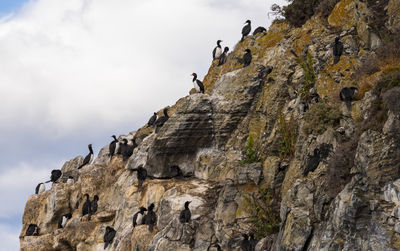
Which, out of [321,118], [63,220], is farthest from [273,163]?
[63,220]

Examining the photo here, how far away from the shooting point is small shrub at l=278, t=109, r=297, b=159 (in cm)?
2289

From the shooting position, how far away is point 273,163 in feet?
73.9

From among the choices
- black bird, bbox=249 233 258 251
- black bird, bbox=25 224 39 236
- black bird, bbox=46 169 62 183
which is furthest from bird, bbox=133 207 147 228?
black bird, bbox=46 169 62 183

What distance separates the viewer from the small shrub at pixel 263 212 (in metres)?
21.0

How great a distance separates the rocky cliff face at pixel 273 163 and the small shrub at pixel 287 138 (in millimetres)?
51

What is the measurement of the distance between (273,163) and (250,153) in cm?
203

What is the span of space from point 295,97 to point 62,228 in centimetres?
1536

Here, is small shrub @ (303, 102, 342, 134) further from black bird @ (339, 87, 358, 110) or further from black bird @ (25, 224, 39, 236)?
black bird @ (25, 224, 39, 236)

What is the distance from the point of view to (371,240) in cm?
1408

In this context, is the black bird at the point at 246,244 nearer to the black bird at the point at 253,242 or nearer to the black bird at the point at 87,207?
the black bird at the point at 253,242

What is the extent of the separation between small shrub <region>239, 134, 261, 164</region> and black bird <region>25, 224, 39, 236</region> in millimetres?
14705

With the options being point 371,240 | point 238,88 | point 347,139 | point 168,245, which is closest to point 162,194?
point 168,245

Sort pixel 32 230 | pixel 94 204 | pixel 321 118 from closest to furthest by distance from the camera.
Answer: pixel 321 118, pixel 94 204, pixel 32 230

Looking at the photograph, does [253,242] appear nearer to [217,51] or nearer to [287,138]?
[287,138]
